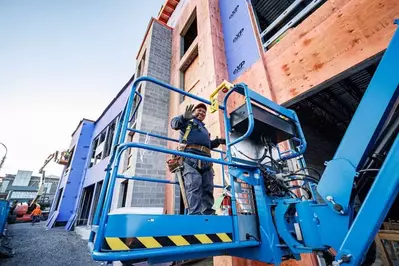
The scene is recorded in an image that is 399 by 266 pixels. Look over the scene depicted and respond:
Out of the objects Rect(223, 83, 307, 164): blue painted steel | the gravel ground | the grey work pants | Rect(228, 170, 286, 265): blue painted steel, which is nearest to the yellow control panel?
Rect(223, 83, 307, 164): blue painted steel

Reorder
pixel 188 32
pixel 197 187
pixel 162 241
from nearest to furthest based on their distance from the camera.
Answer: pixel 162 241
pixel 197 187
pixel 188 32

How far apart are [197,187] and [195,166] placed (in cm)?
26

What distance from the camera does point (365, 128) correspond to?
1.43 meters

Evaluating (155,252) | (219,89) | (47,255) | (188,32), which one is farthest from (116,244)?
(188,32)

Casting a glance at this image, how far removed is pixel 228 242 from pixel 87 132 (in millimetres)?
17688

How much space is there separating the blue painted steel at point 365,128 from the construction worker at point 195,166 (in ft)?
4.24

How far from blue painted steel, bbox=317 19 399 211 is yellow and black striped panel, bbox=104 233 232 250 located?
1.00 metres

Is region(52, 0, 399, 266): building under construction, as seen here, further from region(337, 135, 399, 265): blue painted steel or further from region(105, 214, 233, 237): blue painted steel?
region(337, 135, 399, 265): blue painted steel

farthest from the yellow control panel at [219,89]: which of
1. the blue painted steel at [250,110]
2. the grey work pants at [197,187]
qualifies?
the grey work pants at [197,187]

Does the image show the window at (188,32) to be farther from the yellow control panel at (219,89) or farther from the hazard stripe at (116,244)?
the hazard stripe at (116,244)

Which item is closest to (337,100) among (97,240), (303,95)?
(303,95)

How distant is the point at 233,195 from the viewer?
1.85m

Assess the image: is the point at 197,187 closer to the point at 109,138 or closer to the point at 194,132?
the point at 194,132

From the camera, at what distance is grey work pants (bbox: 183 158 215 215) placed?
212cm
